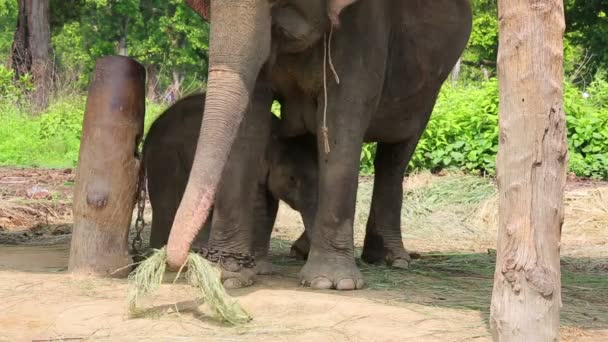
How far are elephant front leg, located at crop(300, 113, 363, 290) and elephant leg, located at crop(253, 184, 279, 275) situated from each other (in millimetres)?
515

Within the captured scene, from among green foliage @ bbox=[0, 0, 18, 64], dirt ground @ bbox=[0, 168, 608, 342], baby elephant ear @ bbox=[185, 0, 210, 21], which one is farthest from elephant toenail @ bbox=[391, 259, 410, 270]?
green foliage @ bbox=[0, 0, 18, 64]

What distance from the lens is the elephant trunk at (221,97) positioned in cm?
572

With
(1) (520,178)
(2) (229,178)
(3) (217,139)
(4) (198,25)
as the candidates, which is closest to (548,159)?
(1) (520,178)

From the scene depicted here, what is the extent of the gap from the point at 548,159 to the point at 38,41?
1951 centimetres

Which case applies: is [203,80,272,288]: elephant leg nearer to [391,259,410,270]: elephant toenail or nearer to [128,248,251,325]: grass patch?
[128,248,251,325]: grass patch

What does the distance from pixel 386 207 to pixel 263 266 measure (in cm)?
171

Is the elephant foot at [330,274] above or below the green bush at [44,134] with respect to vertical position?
below

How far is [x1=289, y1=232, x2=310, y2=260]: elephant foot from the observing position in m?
8.92

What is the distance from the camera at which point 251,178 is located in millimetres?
7348

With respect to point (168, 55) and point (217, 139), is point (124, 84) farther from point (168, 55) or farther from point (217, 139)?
point (168, 55)

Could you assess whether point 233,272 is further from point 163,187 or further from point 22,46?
point 22,46

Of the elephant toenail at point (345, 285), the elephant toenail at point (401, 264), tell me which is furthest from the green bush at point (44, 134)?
the elephant toenail at point (345, 285)

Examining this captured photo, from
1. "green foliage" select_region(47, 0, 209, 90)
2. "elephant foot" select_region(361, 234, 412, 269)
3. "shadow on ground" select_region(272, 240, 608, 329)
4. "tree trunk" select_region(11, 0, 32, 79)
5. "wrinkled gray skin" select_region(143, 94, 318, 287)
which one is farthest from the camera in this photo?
"green foliage" select_region(47, 0, 209, 90)

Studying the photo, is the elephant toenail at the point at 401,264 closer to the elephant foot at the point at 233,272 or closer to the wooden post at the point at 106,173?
the elephant foot at the point at 233,272
